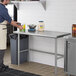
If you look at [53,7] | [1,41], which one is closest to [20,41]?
[1,41]

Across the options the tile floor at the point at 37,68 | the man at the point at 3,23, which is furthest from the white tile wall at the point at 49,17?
the man at the point at 3,23

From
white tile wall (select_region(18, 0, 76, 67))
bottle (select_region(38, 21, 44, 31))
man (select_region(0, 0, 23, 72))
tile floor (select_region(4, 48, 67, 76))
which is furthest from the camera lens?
bottle (select_region(38, 21, 44, 31))

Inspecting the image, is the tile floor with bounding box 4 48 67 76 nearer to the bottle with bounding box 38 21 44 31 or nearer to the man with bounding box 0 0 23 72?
the man with bounding box 0 0 23 72

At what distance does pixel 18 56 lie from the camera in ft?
15.9

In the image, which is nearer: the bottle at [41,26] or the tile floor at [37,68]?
the tile floor at [37,68]

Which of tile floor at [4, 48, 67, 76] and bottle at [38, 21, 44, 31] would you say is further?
bottle at [38, 21, 44, 31]

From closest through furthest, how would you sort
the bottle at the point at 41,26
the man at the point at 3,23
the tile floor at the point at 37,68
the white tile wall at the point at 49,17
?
the man at the point at 3,23
the tile floor at the point at 37,68
the white tile wall at the point at 49,17
the bottle at the point at 41,26

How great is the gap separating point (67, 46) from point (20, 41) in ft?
4.49

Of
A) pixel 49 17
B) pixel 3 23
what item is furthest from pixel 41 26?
pixel 3 23

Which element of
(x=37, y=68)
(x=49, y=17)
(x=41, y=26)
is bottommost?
(x=37, y=68)

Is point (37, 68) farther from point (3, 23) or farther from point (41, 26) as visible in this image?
point (3, 23)

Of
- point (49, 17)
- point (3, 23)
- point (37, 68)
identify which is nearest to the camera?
point (3, 23)

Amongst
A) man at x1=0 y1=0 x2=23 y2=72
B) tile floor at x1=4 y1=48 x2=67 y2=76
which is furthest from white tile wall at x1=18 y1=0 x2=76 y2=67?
man at x1=0 y1=0 x2=23 y2=72

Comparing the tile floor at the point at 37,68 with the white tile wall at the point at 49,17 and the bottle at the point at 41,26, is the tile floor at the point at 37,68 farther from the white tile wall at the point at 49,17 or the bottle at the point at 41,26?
the bottle at the point at 41,26
